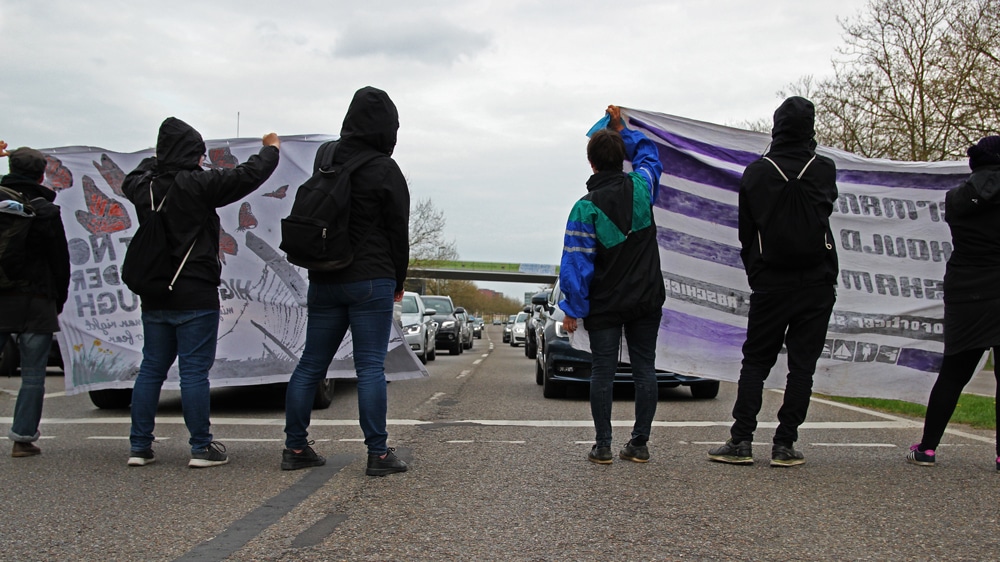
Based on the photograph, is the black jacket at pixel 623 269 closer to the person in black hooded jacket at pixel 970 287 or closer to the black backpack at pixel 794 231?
the black backpack at pixel 794 231

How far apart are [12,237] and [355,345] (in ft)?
7.60

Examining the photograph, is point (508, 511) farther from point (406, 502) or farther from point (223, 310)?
point (223, 310)

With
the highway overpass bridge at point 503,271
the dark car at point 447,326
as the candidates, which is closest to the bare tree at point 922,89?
the dark car at point 447,326

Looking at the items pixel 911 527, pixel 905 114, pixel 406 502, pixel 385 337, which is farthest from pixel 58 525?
pixel 905 114

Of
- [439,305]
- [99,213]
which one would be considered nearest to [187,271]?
[99,213]

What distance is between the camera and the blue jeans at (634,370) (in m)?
5.14

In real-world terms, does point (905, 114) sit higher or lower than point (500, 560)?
higher

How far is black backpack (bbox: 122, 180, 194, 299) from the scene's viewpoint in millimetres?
4961

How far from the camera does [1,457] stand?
546cm

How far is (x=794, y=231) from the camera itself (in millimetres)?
4898

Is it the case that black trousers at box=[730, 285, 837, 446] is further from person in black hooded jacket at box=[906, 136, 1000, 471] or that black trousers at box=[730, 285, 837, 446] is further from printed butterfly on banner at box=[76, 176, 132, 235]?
printed butterfly on banner at box=[76, 176, 132, 235]

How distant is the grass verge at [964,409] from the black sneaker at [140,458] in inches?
239

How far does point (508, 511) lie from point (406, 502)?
0.50m

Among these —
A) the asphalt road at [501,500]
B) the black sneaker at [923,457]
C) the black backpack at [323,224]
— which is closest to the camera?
the asphalt road at [501,500]
